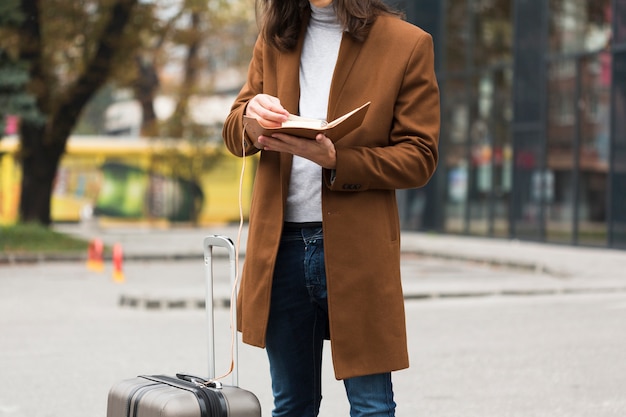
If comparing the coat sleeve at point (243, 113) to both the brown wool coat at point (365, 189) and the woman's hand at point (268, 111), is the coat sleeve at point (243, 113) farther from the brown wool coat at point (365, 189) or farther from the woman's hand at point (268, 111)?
the woman's hand at point (268, 111)

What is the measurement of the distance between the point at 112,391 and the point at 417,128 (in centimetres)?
123

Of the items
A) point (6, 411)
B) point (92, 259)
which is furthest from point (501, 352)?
point (92, 259)

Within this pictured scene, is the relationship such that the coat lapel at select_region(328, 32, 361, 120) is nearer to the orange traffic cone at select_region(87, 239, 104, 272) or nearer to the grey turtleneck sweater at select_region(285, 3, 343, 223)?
the grey turtleneck sweater at select_region(285, 3, 343, 223)

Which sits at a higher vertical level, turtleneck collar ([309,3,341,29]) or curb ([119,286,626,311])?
turtleneck collar ([309,3,341,29])

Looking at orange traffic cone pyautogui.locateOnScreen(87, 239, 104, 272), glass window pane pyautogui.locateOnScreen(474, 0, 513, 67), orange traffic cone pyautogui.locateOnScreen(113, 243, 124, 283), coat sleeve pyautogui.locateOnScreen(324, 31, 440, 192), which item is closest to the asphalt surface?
orange traffic cone pyautogui.locateOnScreen(113, 243, 124, 283)

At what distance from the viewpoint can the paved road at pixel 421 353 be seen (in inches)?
269

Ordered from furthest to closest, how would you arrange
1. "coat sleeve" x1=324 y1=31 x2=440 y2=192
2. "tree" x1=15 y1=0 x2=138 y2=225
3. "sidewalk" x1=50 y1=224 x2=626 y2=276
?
"tree" x1=15 y1=0 x2=138 y2=225 → "sidewalk" x1=50 y1=224 x2=626 y2=276 → "coat sleeve" x1=324 y1=31 x2=440 y2=192

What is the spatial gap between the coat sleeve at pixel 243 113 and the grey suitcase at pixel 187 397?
29 cm

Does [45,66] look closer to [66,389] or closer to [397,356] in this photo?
[66,389]

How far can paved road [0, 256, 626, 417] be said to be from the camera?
22.4ft

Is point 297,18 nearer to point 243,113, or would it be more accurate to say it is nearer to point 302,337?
point 243,113

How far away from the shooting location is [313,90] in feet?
11.1

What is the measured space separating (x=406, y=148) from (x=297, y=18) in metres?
0.55

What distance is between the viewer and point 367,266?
3.26 m
